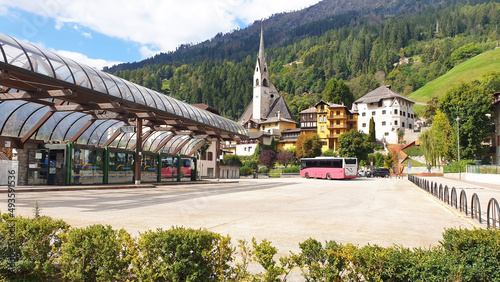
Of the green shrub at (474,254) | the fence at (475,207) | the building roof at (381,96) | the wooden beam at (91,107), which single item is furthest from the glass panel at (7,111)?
the building roof at (381,96)

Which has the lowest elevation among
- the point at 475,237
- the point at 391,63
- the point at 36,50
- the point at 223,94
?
the point at 475,237

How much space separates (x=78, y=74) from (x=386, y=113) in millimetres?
90844

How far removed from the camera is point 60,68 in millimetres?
16875

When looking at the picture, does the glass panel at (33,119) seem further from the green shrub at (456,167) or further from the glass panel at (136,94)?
the green shrub at (456,167)

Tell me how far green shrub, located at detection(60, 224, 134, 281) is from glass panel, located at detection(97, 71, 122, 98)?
17.2 m

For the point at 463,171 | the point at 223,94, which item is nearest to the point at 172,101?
the point at 463,171

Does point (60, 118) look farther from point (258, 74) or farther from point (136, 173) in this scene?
point (258, 74)

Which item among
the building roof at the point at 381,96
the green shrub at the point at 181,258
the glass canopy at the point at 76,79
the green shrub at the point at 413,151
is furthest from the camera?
the building roof at the point at 381,96

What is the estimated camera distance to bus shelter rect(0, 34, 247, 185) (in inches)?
637

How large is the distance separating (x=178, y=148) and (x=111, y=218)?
31.7 m

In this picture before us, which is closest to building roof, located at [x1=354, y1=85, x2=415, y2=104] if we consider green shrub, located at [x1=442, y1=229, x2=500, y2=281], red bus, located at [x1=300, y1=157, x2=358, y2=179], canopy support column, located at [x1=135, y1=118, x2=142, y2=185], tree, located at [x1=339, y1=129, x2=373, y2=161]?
tree, located at [x1=339, y1=129, x2=373, y2=161]

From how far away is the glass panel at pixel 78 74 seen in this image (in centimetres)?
1775

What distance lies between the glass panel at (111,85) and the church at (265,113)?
81744 mm

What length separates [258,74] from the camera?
128375 mm
